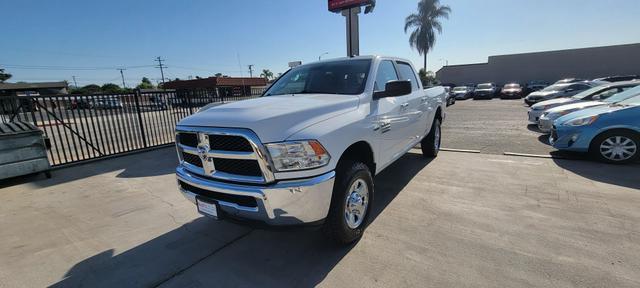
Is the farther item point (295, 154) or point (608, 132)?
point (608, 132)

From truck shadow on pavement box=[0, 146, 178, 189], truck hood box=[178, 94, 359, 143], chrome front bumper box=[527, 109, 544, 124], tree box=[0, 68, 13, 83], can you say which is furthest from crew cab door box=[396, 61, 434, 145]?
tree box=[0, 68, 13, 83]

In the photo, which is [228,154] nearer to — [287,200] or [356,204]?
[287,200]

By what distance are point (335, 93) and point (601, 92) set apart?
10219mm

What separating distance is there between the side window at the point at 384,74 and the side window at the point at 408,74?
324 mm

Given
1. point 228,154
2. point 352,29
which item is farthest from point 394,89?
point 352,29

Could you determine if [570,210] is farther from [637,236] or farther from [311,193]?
[311,193]

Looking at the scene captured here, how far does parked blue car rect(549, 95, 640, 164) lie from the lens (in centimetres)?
486

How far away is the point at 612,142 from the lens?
4996mm

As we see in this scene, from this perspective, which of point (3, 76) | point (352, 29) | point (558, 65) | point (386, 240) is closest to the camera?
point (386, 240)

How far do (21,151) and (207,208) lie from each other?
5.06 m

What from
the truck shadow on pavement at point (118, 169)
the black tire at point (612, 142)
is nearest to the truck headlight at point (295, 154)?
the truck shadow on pavement at point (118, 169)

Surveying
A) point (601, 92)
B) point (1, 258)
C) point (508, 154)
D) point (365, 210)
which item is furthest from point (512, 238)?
point (601, 92)

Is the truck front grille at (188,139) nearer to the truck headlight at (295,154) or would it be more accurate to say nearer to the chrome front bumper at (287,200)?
the chrome front bumper at (287,200)

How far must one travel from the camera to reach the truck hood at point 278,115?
2.31 metres
